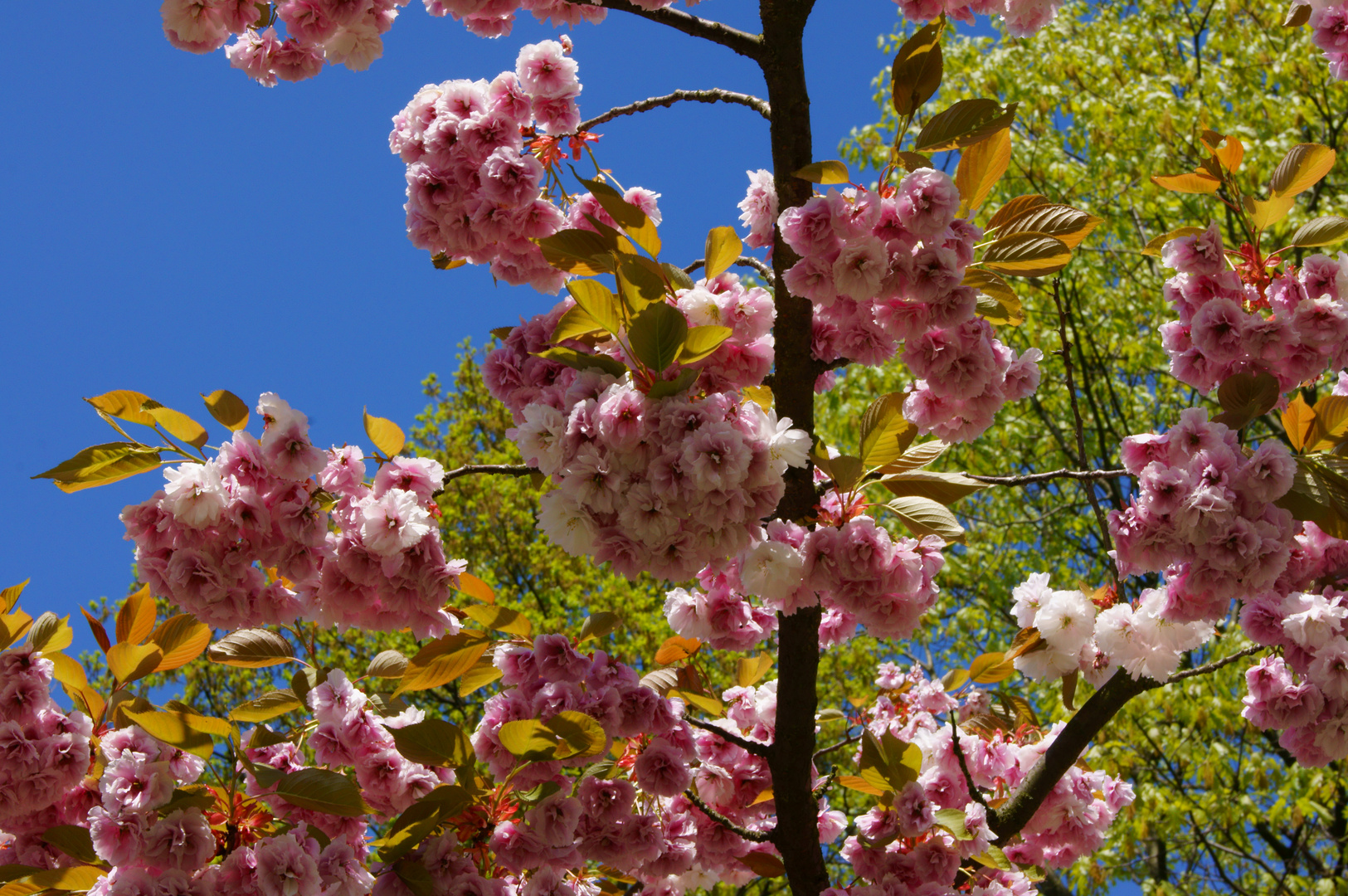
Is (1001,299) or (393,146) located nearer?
(1001,299)

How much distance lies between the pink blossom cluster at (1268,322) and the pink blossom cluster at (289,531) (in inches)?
79.0

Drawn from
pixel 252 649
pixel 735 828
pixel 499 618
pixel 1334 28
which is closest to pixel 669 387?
pixel 499 618

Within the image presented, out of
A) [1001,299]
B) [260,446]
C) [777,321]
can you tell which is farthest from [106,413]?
[1001,299]

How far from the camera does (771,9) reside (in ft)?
8.90

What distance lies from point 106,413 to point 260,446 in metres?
0.43

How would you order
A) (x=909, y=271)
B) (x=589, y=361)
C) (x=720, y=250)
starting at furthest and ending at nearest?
(x=720, y=250)
(x=909, y=271)
(x=589, y=361)

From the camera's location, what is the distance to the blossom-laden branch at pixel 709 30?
9.08 feet

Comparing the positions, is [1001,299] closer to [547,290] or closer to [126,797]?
[547,290]

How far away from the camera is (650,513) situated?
184cm

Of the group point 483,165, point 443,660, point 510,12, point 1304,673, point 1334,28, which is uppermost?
point 1334,28

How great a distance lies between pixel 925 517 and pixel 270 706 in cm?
183

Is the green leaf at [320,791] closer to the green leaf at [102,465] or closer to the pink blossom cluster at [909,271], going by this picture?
the green leaf at [102,465]

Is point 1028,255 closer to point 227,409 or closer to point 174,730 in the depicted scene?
point 227,409

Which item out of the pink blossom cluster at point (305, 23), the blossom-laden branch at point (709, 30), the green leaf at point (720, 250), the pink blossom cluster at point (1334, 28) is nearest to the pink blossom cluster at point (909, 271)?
the green leaf at point (720, 250)
